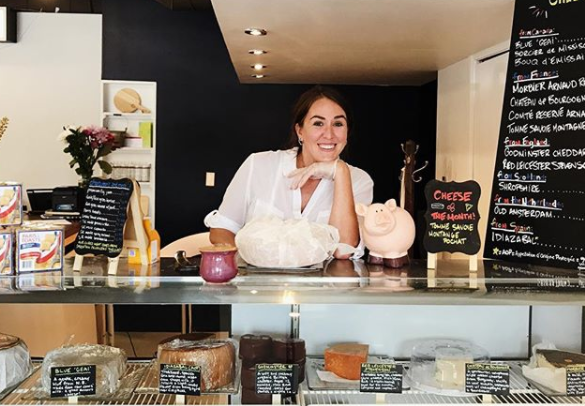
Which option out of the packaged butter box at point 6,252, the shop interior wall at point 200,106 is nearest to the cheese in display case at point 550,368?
the packaged butter box at point 6,252

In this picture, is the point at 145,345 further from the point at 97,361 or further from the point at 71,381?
the point at 71,381

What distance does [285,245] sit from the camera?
5.67 feet

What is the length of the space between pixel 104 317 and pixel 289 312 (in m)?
0.78

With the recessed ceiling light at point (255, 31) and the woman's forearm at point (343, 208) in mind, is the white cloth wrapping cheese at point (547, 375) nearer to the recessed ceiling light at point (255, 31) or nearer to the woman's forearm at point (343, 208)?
the woman's forearm at point (343, 208)

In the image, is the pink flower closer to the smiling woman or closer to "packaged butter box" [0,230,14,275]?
the smiling woman

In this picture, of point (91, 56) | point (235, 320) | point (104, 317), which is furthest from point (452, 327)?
point (91, 56)

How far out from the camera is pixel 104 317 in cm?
227

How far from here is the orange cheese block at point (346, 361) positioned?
5.61ft

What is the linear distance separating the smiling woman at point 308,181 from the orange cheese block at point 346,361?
0.55 metres

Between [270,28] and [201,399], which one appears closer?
[201,399]

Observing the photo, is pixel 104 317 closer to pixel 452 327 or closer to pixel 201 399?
pixel 201 399

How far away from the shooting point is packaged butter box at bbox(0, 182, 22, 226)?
1.69 meters

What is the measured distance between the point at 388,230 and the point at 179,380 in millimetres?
679

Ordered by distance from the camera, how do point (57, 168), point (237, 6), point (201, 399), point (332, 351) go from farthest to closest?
point (57, 168), point (237, 6), point (332, 351), point (201, 399)
